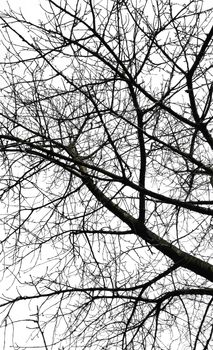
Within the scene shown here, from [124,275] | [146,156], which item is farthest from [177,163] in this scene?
[124,275]

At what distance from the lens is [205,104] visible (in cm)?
376

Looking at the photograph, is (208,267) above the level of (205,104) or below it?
below

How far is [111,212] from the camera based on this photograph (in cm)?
455

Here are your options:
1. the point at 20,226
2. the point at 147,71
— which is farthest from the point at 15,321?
the point at 147,71

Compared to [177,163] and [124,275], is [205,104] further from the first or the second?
[124,275]

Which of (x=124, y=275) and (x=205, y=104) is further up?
(x=205, y=104)

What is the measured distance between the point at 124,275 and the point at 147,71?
1880mm

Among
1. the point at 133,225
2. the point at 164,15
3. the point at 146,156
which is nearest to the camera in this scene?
the point at 164,15

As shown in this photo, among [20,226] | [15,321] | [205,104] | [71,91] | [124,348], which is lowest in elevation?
[124,348]

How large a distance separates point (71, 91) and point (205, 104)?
3.61ft

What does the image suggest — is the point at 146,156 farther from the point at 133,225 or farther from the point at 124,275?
the point at 124,275

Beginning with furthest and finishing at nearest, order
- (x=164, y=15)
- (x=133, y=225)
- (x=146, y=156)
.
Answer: (x=133, y=225) → (x=146, y=156) → (x=164, y=15)

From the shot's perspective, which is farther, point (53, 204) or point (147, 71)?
point (53, 204)

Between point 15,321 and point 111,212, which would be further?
point 111,212
